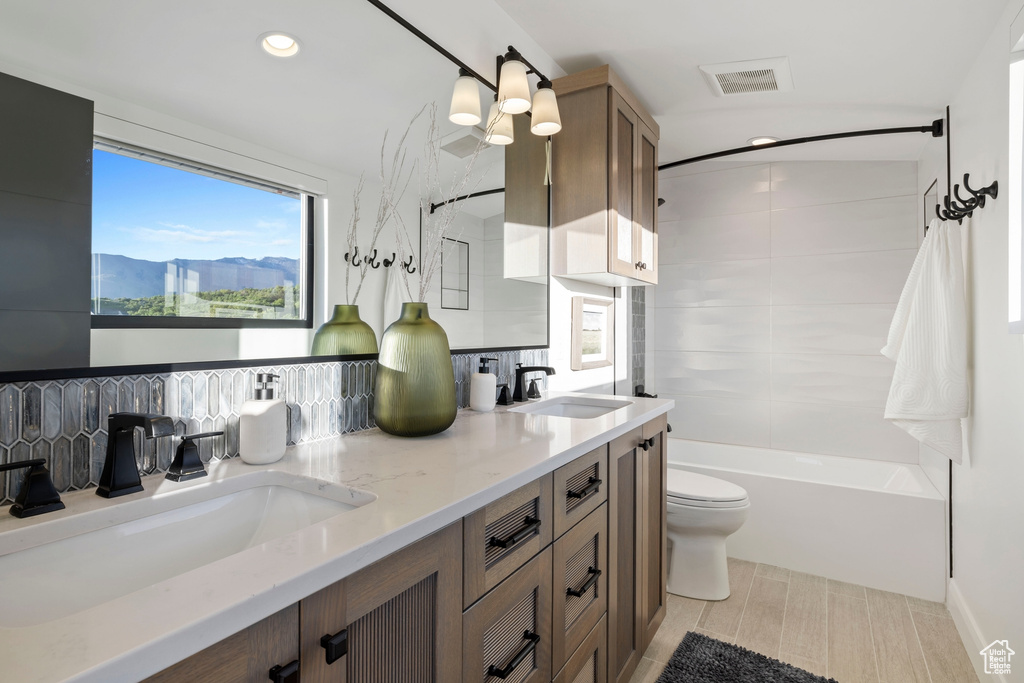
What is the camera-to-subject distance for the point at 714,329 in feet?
12.0

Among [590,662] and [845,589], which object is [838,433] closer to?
[845,589]

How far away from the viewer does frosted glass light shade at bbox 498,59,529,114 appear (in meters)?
1.80

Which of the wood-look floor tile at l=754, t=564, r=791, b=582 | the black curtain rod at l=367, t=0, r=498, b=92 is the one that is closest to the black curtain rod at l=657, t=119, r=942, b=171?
the black curtain rod at l=367, t=0, r=498, b=92

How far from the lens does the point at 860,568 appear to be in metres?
2.53

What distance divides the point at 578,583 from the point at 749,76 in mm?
2178

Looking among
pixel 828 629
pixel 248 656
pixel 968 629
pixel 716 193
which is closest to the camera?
pixel 248 656

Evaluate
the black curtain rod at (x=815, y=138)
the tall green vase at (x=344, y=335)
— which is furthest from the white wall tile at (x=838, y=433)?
the tall green vase at (x=344, y=335)

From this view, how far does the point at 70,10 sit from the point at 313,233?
0.54 meters

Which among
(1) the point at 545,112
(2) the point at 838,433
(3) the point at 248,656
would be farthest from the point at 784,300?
(3) the point at 248,656

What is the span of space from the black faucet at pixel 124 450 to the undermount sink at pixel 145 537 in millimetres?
47

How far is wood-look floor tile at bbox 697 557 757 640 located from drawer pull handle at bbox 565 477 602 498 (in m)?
1.23

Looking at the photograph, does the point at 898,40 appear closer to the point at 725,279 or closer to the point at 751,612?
the point at 725,279

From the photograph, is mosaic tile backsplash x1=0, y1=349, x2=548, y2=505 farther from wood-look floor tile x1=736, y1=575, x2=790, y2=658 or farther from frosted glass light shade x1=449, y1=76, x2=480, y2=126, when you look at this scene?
wood-look floor tile x1=736, y1=575, x2=790, y2=658

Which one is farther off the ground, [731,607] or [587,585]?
[587,585]
